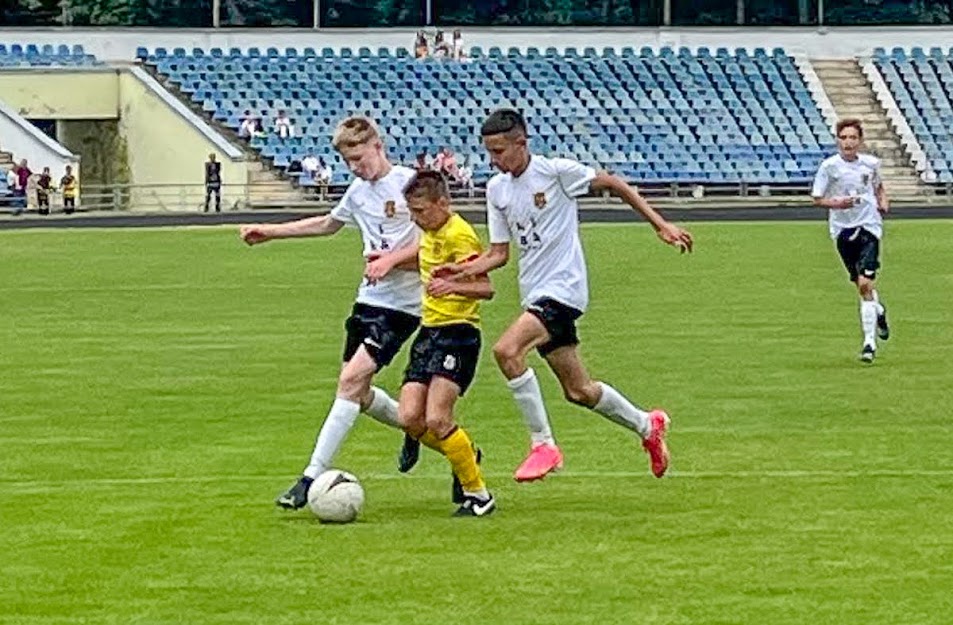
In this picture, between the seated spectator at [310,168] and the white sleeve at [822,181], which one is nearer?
the white sleeve at [822,181]

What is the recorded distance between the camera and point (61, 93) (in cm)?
6338

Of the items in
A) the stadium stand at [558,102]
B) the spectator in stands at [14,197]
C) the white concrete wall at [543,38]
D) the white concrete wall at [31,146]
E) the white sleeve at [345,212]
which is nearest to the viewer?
the white sleeve at [345,212]

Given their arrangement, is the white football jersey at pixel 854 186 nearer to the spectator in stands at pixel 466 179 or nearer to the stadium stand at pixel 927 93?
the spectator in stands at pixel 466 179

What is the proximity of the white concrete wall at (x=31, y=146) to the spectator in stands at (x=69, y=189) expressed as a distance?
3.03 feet

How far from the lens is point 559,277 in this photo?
13.2 m

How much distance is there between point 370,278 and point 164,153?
5128 cm

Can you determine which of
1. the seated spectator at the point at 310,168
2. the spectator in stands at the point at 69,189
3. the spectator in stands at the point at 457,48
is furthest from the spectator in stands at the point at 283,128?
the spectator in stands at the point at 69,189

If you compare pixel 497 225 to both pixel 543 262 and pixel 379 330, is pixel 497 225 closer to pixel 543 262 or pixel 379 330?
pixel 543 262

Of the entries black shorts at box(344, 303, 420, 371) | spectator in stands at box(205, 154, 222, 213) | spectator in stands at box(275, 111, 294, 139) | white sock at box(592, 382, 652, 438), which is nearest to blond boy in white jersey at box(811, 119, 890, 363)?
white sock at box(592, 382, 652, 438)

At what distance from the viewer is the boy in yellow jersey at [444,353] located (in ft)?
40.7

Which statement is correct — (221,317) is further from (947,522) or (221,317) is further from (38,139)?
(38,139)

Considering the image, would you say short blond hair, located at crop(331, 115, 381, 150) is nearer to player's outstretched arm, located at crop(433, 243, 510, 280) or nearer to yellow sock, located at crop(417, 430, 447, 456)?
player's outstretched arm, located at crop(433, 243, 510, 280)

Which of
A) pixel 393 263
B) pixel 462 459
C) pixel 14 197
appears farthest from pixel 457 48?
pixel 462 459

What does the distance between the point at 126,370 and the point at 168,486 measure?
798 cm
